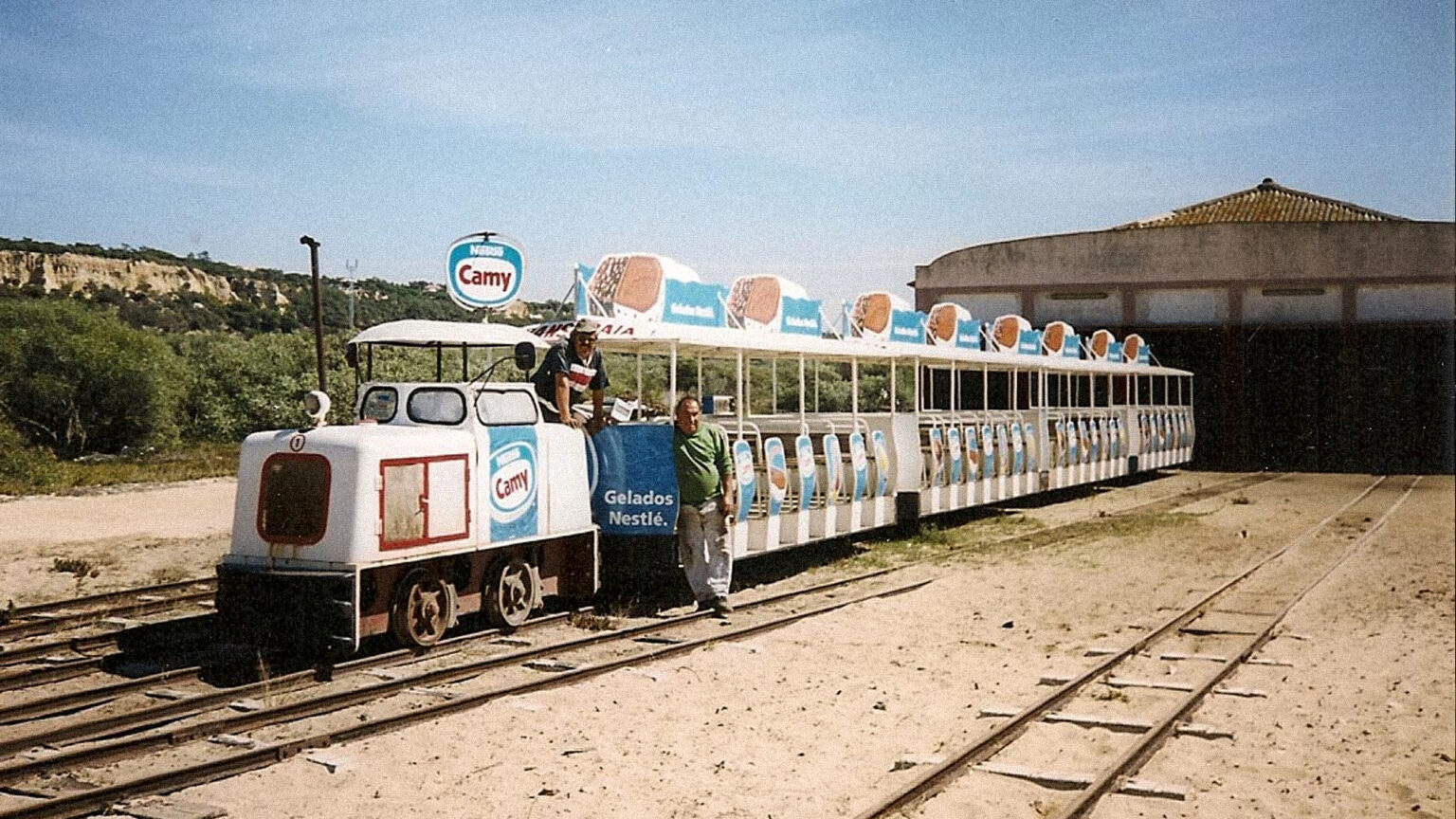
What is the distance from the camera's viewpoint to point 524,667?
9.18 meters

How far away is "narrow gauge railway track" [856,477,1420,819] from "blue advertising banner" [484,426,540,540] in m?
4.05

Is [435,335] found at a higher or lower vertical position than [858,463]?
higher

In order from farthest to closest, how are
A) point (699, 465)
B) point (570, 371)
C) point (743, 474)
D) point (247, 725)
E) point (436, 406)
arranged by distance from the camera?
point (743, 474), point (699, 465), point (570, 371), point (436, 406), point (247, 725)

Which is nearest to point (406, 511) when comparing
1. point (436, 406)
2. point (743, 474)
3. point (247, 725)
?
point (436, 406)

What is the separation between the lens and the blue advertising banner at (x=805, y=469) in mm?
13383

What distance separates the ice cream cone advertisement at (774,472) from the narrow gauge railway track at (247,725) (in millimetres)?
2305

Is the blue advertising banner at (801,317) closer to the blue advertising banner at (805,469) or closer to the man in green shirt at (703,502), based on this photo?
the blue advertising banner at (805,469)

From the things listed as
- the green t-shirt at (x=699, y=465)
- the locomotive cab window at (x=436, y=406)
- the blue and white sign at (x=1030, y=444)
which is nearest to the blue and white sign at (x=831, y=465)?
the green t-shirt at (x=699, y=465)

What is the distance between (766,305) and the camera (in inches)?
583

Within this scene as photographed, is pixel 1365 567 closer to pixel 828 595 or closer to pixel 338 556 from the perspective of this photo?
pixel 828 595

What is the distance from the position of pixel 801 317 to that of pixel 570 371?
533 centimetres

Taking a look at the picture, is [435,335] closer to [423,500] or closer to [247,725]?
[423,500]

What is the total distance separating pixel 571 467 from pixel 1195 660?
5303 millimetres

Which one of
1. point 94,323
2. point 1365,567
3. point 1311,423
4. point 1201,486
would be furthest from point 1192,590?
point 1311,423
